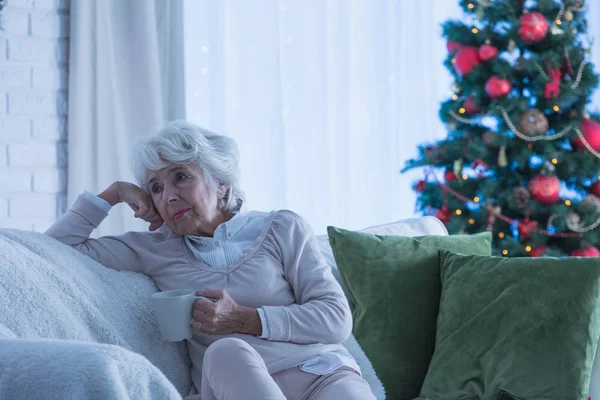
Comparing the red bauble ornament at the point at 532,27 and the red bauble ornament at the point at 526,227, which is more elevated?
the red bauble ornament at the point at 532,27

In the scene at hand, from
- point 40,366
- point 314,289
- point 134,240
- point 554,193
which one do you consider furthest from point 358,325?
point 554,193

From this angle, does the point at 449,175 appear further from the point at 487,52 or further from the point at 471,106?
the point at 487,52

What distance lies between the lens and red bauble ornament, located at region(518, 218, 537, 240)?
11.1 feet

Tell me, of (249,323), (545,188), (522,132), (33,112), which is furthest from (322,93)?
(249,323)

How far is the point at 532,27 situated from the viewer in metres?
3.33

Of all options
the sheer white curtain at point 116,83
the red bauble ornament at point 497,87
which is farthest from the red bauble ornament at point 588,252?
the sheer white curtain at point 116,83

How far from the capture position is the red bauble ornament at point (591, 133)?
334 centimetres

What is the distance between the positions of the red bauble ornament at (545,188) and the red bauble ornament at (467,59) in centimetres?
58

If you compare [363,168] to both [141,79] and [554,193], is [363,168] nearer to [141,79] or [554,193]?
[554,193]

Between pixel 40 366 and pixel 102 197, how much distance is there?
98 cm

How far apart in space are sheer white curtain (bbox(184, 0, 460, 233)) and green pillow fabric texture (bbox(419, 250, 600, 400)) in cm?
178

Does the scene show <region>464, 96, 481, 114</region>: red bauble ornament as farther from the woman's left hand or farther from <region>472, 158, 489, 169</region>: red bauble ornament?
the woman's left hand

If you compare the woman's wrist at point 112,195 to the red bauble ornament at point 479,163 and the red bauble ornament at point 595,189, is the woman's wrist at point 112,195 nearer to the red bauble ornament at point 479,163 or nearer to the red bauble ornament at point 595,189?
the red bauble ornament at point 479,163

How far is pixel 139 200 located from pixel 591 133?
2.32 metres
